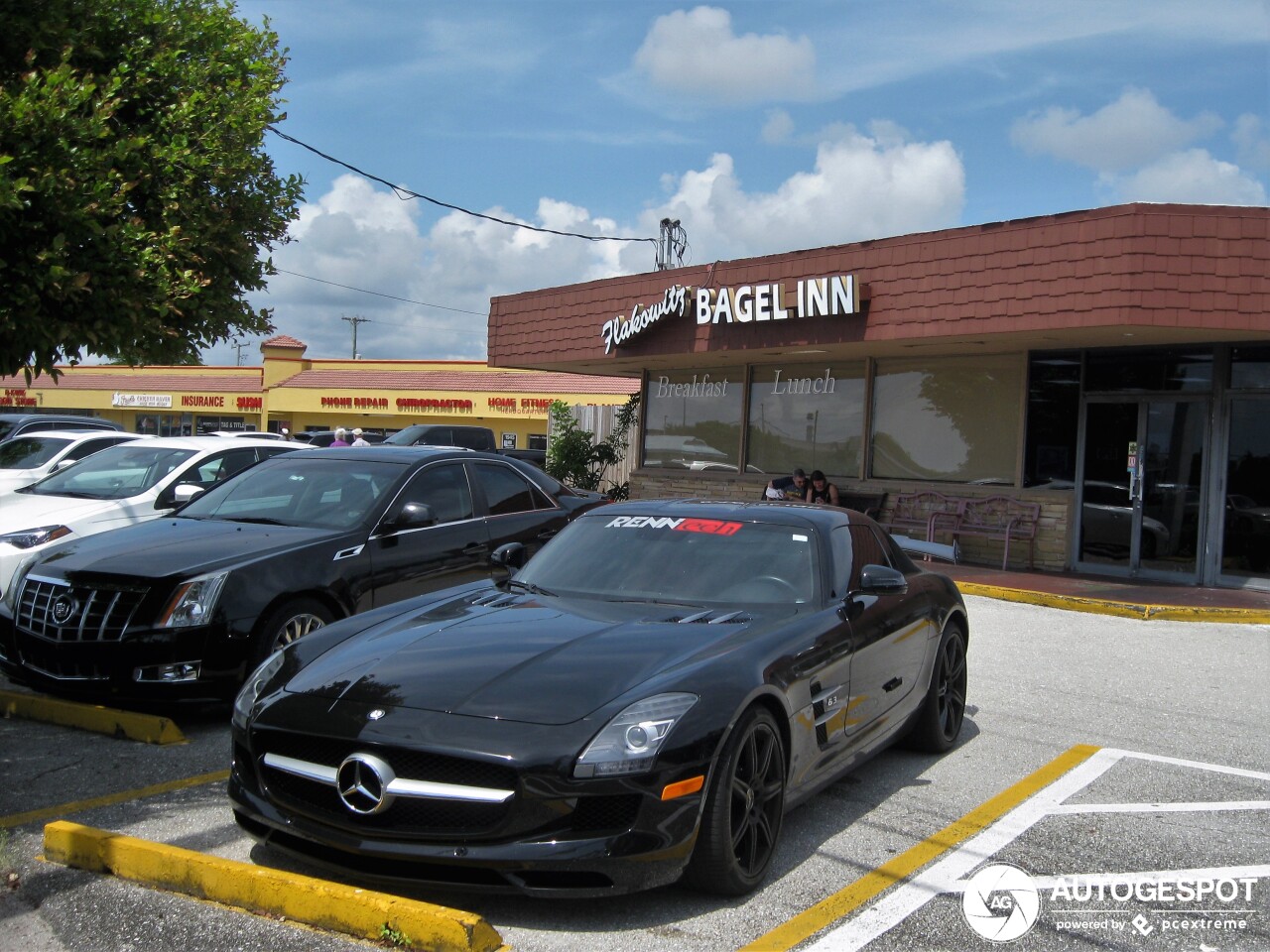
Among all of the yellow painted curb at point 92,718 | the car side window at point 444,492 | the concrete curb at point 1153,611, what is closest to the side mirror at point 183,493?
the car side window at point 444,492

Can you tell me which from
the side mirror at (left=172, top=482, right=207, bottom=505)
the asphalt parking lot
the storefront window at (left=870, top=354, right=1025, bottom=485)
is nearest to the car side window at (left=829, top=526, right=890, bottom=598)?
the asphalt parking lot

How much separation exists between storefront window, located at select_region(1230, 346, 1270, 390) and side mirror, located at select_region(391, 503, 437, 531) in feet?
33.6

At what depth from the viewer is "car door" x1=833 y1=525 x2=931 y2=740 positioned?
200 inches

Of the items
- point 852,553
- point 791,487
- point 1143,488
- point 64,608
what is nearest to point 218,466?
point 64,608

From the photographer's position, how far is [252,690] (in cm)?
443

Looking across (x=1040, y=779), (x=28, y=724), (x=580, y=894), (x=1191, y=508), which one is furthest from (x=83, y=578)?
(x=1191, y=508)

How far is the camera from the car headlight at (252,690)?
14.0 ft

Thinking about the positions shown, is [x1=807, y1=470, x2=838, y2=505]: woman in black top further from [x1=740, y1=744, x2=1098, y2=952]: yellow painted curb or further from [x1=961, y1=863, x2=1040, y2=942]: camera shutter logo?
[x1=961, y1=863, x2=1040, y2=942]: camera shutter logo

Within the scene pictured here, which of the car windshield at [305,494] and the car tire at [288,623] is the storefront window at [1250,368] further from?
the car tire at [288,623]

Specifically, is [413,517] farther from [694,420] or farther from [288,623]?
[694,420]

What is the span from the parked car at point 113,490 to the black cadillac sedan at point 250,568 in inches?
52.7

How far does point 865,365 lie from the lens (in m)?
16.9

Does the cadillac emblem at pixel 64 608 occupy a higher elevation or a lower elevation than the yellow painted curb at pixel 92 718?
higher

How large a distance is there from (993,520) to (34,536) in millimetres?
11314
